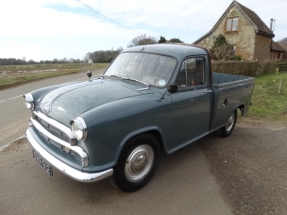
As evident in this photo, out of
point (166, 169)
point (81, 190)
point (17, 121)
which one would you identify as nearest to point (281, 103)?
point (166, 169)

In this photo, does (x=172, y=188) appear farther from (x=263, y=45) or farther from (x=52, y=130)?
(x=263, y=45)

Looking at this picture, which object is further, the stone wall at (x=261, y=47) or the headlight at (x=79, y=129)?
the stone wall at (x=261, y=47)

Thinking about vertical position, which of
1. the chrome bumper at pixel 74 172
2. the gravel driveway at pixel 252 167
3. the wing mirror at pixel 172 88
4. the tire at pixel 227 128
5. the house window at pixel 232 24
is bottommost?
the gravel driveway at pixel 252 167

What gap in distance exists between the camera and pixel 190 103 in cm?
343

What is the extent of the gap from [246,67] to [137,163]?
15849 millimetres

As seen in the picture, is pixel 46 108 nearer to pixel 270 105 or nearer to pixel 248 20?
pixel 270 105

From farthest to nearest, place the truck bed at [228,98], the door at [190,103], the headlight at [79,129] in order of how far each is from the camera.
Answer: the truck bed at [228,98] < the door at [190,103] < the headlight at [79,129]

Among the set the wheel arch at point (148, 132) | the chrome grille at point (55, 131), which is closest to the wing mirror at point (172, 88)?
the wheel arch at point (148, 132)

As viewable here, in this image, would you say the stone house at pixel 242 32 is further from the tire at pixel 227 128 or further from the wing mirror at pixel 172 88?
the wing mirror at pixel 172 88

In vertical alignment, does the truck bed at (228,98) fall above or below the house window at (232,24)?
below

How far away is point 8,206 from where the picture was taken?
8.67ft

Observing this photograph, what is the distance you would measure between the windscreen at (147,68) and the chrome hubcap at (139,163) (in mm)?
961

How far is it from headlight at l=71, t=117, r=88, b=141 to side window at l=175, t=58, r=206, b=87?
62.7 inches

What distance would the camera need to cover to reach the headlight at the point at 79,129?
230cm
